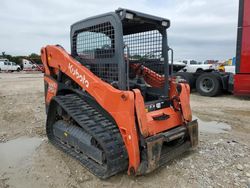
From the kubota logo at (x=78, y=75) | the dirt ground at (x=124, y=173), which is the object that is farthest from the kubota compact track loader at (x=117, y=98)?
the dirt ground at (x=124, y=173)

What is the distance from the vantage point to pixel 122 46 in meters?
3.29

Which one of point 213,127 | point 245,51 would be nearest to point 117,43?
point 213,127

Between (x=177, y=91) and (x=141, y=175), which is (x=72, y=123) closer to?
(x=141, y=175)

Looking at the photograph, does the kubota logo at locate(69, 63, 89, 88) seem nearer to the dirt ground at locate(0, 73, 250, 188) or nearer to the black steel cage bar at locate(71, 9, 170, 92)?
the black steel cage bar at locate(71, 9, 170, 92)

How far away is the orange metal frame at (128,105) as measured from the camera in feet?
10.1

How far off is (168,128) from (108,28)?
161cm

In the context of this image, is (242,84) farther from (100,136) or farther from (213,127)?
(100,136)

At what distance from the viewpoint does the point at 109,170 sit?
9.98 ft

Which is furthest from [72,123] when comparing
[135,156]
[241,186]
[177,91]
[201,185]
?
[241,186]

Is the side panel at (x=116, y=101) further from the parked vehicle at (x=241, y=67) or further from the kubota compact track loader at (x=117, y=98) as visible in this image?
the parked vehicle at (x=241, y=67)

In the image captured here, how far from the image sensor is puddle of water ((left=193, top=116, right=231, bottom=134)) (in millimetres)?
5294

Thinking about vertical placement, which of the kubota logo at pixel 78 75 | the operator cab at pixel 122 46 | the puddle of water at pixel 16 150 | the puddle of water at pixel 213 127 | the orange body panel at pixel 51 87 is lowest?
the puddle of water at pixel 213 127

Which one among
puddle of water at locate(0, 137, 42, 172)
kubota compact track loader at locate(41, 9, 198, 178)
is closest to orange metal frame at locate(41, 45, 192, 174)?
kubota compact track loader at locate(41, 9, 198, 178)

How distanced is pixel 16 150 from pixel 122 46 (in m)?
2.51
